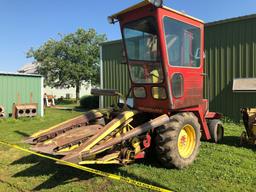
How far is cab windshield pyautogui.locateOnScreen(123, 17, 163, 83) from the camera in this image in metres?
5.17

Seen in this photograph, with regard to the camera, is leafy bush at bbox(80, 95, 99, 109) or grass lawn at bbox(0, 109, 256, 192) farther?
leafy bush at bbox(80, 95, 99, 109)

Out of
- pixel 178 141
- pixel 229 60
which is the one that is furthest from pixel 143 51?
pixel 229 60

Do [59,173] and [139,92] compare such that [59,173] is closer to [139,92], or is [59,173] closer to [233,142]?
[139,92]

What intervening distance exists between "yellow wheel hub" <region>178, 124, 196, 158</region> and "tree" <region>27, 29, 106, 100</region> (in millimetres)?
25570

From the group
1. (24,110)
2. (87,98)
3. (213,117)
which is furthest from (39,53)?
(213,117)

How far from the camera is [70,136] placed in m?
5.00

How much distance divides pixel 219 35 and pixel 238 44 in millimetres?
880

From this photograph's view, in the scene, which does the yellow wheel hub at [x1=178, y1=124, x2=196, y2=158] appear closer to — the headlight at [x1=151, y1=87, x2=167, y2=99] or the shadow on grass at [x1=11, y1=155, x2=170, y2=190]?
the shadow on grass at [x1=11, y1=155, x2=170, y2=190]

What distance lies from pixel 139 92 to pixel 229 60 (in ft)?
21.0

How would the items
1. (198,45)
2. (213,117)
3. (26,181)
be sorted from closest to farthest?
(26,181), (198,45), (213,117)

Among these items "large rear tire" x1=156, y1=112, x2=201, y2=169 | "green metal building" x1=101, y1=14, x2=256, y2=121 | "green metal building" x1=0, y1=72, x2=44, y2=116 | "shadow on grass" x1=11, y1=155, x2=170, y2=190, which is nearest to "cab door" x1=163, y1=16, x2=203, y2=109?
"large rear tire" x1=156, y1=112, x2=201, y2=169

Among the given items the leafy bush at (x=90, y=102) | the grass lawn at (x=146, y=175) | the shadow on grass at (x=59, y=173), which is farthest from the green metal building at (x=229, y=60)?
the leafy bush at (x=90, y=102)

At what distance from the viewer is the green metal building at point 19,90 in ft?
43.8

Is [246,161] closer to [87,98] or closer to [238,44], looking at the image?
[238,44]
